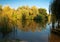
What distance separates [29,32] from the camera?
2951 mm

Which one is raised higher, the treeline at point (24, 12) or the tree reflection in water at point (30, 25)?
the treeline at point (24, 12)

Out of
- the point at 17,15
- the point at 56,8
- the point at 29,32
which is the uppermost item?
the point at 56,8

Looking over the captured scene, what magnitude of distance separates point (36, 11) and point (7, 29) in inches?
23.8

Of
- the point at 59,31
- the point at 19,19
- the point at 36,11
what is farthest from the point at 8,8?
the point at 59,31

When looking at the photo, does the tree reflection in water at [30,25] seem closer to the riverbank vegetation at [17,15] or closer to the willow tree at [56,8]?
the riverbank vegetation at [17,15]

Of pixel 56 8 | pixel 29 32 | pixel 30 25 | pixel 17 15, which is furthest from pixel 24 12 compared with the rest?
pixel 56 8

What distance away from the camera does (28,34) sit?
294 cm

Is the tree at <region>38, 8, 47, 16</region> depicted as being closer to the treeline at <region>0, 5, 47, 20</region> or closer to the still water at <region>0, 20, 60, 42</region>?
the treeline at <region>0, 5, 47, 20</region>

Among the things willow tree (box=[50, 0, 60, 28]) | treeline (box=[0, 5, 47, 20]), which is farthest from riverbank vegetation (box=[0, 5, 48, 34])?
willow tree (box=[50, 0, 60, 28])

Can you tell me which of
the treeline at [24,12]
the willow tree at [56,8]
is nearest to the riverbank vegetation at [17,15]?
the treeline at [24,12]

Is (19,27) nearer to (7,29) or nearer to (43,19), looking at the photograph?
(7,29)

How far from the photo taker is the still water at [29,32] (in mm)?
2898

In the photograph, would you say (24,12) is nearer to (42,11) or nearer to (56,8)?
(42,11)

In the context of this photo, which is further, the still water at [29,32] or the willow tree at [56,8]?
the still water at [29,32]
